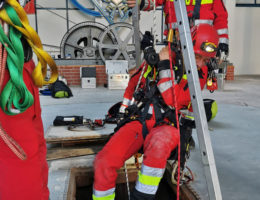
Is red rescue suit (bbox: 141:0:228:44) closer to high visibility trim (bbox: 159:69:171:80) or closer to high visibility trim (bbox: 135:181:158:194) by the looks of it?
high visibility trim (bbox: 159:69:171:80)

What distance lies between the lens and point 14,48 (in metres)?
0.78

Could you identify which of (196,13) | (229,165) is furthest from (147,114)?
(196,13)

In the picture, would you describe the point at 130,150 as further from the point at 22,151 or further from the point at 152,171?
the point at 22,151

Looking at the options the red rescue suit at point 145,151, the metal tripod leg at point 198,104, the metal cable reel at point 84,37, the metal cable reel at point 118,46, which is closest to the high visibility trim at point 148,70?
the red rescue suit at point 145,151

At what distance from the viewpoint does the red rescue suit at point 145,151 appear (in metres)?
1.46

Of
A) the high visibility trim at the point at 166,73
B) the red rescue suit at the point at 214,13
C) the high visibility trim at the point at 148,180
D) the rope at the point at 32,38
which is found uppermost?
the red rescue suit at the point at 214,13

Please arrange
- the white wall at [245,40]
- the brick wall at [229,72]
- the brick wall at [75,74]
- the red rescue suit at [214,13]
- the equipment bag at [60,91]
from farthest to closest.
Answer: the white wall at [245,40], the brick wall at [229,72], the brick wall at [75,74], the equipment bag at [60,91], the red rescue suit at [214,13]

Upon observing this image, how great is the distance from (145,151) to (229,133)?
6.72ft

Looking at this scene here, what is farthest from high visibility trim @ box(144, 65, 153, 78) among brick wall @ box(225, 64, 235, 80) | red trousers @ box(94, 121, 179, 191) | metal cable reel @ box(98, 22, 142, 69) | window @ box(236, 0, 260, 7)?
window @ box(236, 0, 260, 7)

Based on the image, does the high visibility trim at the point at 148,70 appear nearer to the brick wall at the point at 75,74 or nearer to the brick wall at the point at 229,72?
the brick wall at the point at 75,74

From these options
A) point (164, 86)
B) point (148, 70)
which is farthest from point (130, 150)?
point (148, 70)

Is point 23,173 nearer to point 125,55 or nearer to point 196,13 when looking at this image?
point 196,13

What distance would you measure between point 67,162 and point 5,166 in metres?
1.42

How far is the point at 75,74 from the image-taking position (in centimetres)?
767
